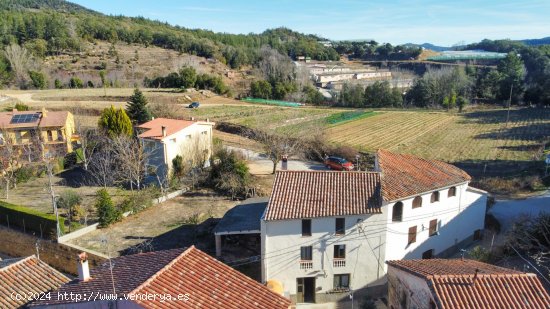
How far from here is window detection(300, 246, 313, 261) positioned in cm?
2072

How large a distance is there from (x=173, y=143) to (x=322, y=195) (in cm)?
1803

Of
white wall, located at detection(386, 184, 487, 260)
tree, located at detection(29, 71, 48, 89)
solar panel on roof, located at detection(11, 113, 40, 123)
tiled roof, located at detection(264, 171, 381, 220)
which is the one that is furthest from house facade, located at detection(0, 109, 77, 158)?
tree, located at detection(29, 71, 48, 89)

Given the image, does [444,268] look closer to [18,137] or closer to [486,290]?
[486,290]

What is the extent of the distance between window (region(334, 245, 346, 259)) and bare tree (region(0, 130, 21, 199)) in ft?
87.3

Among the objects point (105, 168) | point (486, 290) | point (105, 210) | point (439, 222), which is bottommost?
point (105, 210)

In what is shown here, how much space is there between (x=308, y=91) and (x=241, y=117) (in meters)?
27.4

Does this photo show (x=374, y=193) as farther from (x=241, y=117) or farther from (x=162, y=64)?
(x=162, y=64)

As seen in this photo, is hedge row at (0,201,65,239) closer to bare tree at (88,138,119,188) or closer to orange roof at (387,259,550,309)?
bare tree at (88,138,119,188)

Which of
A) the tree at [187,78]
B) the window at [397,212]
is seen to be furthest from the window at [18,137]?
the tree at [187,78]

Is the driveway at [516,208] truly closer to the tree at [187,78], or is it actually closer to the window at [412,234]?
the window at [412,234]

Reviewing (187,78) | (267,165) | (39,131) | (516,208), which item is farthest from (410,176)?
(187,78)

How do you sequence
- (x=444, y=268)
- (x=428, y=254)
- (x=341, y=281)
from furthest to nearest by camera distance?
(x=428, y=254) < (x=341, y=281) < (x=444, y=268)

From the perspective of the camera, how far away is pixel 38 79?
77.9 meters

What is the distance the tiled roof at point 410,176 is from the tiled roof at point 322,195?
0.93 meters
